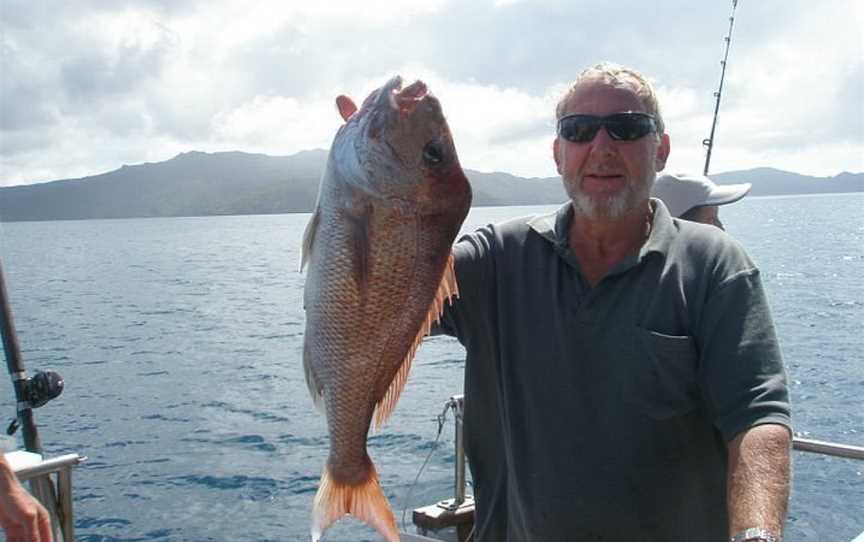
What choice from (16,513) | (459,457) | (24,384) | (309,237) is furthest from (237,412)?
(309,237)

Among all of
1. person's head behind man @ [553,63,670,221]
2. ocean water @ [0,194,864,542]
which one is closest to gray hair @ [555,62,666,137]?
person's head behind man @ [553,63,670,221]

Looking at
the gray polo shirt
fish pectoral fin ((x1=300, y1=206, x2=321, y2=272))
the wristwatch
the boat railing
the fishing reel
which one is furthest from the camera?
the fishing reel

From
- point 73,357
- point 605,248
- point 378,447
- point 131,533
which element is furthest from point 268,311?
point 605,248

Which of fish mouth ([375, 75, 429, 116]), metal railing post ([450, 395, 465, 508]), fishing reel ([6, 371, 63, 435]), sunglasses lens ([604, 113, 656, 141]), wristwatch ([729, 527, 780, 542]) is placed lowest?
metal railing post ([450, 395, 465, 508])

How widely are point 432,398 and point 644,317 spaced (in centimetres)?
1646

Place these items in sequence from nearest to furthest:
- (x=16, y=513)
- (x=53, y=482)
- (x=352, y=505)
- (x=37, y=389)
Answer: (x=352, y=505) < (x=16, y=513) < (x=53, y=482) < (x=37, y=389)

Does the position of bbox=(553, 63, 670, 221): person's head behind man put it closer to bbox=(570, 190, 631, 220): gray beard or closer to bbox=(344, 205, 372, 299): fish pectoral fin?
bbox=(570, 190, 631, 220): gray beard

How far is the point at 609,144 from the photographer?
2.89 meters

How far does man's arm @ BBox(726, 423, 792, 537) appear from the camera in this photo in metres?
2.37

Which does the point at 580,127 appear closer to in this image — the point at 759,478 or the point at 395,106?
the point at 395,106

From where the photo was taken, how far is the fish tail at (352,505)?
98.4 inches

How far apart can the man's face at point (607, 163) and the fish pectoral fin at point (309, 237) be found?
40.2 inches

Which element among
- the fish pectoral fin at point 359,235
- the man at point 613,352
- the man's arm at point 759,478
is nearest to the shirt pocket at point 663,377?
the man at point 613,352

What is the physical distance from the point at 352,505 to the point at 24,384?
400cm
